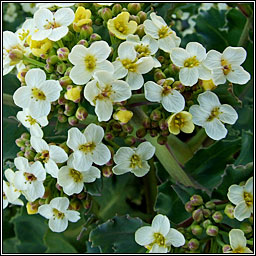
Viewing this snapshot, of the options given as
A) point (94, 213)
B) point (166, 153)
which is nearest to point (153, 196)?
point (94, 213)

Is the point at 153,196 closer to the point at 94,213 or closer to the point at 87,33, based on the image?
the point at 94,213

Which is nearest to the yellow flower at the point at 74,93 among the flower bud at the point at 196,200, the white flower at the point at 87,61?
the white flower at the point at 87,61

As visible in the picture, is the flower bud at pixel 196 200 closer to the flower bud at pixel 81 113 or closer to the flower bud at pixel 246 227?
the flower bud at pixel 246 227

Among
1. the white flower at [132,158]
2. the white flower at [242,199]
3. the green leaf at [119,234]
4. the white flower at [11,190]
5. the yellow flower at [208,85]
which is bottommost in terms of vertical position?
the green leaf at [119,234]

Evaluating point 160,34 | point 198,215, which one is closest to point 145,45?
point 160,34

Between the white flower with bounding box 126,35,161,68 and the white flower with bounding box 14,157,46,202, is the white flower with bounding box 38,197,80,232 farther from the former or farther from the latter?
the white flower with bounding box 126,35,161,68

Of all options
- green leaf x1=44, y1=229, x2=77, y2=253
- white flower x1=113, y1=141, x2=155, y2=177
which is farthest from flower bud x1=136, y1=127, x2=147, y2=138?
green leaf x1=44, y1=229, x2=77, y2=253
